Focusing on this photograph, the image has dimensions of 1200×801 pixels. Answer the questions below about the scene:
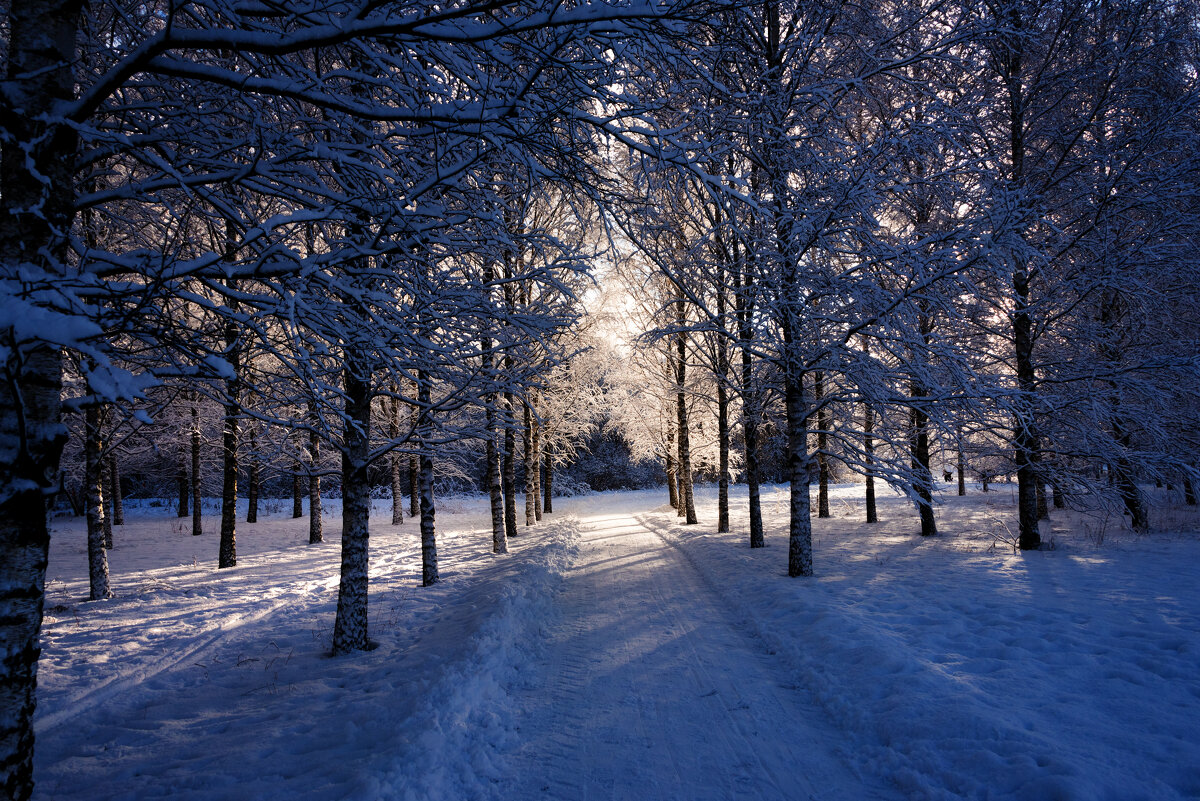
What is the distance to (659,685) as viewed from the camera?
5062 mm

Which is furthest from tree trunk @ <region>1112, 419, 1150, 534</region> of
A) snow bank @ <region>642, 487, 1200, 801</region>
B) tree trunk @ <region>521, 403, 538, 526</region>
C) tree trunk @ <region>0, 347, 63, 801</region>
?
tree trunk @ <region>521, 403, 538, 526</region>

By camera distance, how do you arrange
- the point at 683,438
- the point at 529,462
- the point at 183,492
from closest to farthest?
the point at 683,438
the point at 529,462
the point at 183,492

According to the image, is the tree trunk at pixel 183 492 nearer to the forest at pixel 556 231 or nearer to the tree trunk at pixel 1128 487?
the forest at pixel 556 231

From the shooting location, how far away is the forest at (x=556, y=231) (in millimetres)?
2750

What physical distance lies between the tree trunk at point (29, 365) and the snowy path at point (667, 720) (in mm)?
2920

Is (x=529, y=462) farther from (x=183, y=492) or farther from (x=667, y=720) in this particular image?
(x=183, y=492)

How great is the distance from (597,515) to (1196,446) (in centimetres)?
1955

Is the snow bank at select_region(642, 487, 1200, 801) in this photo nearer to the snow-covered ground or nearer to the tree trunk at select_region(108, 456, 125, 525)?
the snow-covered ground

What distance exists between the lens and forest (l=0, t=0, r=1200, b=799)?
2750 millimetres

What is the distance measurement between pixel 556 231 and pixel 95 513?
1232 centimetres

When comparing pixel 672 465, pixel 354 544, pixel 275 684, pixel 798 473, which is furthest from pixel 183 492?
pixel 798 473

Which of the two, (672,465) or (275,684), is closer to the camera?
(275,684)

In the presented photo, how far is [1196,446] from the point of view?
35.6 feet

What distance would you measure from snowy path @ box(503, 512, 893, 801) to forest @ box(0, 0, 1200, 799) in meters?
2.82
